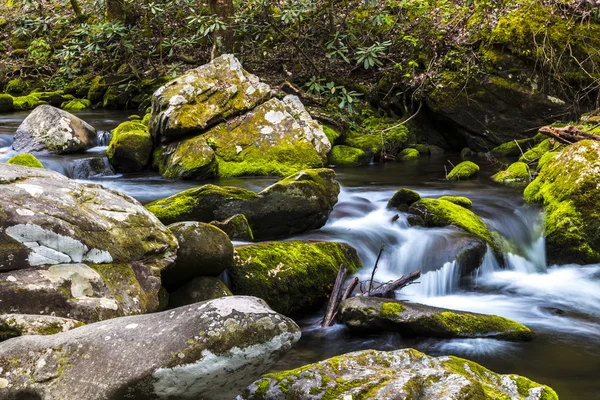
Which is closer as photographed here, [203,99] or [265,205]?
[265,205]

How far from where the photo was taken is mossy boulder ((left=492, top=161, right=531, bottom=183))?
10523 millimetres

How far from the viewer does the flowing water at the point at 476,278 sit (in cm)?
520

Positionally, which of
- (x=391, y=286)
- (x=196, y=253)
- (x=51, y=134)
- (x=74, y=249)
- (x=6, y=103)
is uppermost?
(x=6, y=103)

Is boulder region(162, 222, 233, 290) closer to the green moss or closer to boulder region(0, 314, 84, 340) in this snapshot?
boulder region(0, 314, 84, 340)

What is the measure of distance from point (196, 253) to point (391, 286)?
2.17 metres

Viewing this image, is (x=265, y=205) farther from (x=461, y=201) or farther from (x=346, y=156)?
(x=346, y=156)

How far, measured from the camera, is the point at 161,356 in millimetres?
2709

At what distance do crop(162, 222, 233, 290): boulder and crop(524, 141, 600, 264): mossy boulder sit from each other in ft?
15.1

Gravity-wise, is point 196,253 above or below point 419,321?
above

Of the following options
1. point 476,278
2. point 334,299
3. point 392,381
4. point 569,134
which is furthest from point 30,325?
point 569,134

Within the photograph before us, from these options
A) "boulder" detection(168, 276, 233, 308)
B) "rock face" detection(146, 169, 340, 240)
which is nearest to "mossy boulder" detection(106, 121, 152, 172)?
"rock face" detection(146, 169, 340, 240)

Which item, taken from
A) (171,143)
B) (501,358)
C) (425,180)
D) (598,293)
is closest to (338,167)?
(425,180)

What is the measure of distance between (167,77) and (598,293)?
12.5 meters

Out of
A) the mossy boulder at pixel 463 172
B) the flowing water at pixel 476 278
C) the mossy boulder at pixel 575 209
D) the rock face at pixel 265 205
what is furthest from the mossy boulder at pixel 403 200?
the mossy boulder at pixel 463 172
